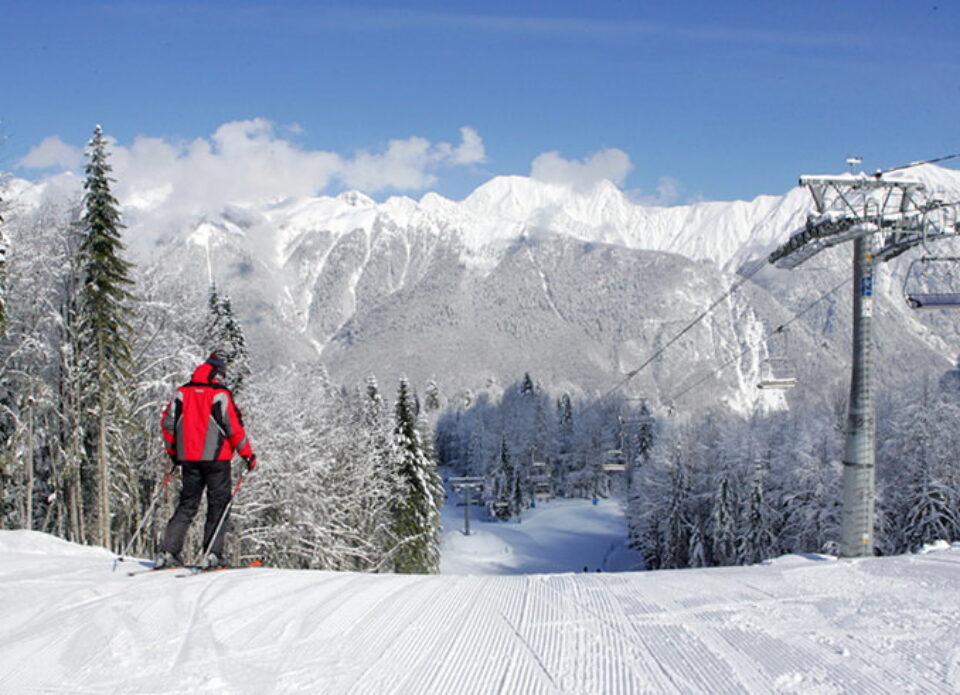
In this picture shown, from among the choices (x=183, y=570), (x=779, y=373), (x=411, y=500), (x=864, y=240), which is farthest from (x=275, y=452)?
(x=864, y=240)

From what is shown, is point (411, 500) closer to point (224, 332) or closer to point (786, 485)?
point (224, 332)

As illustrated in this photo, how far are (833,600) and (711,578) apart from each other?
1.20 meters

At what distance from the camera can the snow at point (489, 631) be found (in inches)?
137

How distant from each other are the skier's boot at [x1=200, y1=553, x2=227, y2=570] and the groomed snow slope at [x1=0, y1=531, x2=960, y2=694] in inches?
27.6

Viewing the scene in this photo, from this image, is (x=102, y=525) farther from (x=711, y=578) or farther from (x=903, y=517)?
(x=903, y=517)

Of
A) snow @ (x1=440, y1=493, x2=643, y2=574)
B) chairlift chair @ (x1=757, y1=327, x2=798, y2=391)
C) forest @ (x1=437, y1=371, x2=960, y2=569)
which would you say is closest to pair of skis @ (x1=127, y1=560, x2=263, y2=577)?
chairlift chair @ (x1=757, y1=327, x2=798, y2=391)

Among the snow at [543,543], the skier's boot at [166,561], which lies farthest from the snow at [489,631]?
the snow at [543,543]

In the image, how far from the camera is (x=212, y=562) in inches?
271

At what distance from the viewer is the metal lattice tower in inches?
399

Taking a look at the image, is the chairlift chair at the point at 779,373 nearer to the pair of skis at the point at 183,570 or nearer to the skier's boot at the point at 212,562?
the skier's boot at the point at 212,562

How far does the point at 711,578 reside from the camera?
5.92m

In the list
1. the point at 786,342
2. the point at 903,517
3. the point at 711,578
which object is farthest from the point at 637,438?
the point at 711,578

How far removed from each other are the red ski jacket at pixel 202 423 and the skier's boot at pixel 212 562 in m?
1.00

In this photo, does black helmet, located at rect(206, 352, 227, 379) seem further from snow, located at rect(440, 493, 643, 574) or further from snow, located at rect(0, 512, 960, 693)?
snow, located at rect(440, 493, 643, 574)
